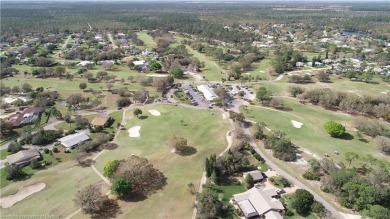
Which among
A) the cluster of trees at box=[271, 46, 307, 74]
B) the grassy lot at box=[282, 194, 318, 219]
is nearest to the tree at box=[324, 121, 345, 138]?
the grassy lot at box=[282, 194, 318, 219]

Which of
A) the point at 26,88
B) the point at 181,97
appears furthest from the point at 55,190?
the point at 26,88

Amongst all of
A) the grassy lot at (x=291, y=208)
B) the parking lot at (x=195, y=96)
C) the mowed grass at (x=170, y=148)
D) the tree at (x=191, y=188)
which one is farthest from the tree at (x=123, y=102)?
the grassy lot at (x=291, y=208)

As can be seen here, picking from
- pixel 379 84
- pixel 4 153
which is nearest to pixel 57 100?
pixel 4 153

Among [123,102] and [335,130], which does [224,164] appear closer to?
[335,130]

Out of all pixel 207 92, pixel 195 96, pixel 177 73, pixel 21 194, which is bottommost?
pixel 21 194

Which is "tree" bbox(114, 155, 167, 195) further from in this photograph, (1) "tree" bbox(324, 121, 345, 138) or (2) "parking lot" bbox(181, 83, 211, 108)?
(1) "tree" bbox(324, 121, 345, 138)

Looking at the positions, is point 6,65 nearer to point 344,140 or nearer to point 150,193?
point 150,193
